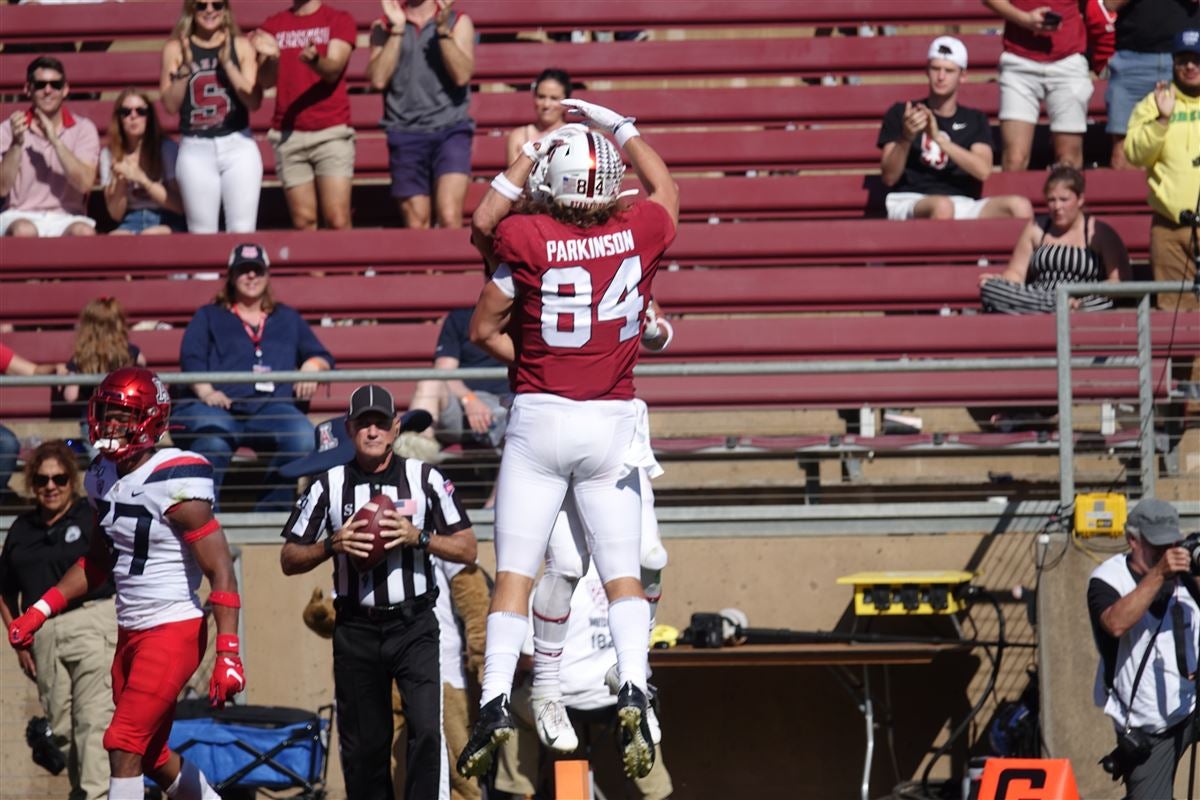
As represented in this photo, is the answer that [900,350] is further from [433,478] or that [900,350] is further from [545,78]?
[433,478]

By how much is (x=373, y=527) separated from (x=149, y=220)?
5.53 meters

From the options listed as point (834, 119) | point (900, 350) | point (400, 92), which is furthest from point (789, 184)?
point (400, 92)

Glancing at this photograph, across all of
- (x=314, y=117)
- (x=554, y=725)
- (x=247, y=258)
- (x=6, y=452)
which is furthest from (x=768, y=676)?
(x=314, y=117)

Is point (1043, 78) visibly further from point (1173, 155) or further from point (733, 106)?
point (733, 106)

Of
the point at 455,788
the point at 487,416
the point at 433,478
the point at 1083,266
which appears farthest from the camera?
the point at 1083,266

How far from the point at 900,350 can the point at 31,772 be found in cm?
534

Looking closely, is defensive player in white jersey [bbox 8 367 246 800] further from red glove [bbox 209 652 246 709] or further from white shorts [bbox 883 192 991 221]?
white shorts [bbox 883 192 991 221]

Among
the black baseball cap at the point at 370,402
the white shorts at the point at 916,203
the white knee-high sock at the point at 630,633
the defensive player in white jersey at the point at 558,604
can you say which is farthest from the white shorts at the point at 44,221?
the white knee-high sock at the point at 630,633

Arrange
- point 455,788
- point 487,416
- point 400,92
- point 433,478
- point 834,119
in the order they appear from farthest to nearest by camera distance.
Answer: point 834,119
point 400,92
point 487,416
point 455,788
point 433,478

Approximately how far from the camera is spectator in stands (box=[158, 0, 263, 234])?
1147 centimetres

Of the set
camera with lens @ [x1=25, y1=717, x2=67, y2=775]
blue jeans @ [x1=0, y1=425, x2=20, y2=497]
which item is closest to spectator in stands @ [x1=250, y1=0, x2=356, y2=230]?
blue jeans @ [x1=0, y1=425, x2=20, y2=497]

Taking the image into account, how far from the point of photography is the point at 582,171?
623 cm

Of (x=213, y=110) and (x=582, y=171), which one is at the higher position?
(x=213, y=110)

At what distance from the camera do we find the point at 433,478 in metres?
7.57
